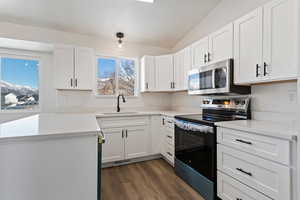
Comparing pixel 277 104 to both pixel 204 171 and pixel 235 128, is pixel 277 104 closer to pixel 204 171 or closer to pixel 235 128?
pixel 235 128

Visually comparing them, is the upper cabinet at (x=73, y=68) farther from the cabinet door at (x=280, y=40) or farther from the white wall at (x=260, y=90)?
the cabinet door at (x=280, y=40)

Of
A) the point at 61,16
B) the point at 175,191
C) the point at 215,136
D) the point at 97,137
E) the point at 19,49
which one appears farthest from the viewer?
the point at 19,49

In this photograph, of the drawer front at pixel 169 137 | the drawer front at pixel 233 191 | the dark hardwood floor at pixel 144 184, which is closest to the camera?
the drawer front at pixel 233 191

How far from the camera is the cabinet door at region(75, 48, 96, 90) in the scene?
2963mm

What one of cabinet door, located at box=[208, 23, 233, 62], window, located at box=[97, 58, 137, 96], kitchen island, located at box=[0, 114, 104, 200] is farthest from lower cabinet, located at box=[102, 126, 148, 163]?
cabinet door, located at box=[208, 23, 233, 62]

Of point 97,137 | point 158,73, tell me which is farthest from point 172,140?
point 97,137

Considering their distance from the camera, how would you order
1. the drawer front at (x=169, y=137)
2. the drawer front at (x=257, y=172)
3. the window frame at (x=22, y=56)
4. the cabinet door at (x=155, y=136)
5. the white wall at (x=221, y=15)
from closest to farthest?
the drawer front at (x=257, y=172)
the white wall at (x=221, y=15)
the drawer front at (x=169, y=137)
the window frame at (x=22, y=56)
the cabinet door at (x=155, y=136)

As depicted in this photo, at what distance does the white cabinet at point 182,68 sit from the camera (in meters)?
2.91

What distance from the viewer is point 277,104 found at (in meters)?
1.81

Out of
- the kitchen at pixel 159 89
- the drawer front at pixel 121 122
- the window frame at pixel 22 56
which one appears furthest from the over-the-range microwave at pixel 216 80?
the window frame at pixel 22 56

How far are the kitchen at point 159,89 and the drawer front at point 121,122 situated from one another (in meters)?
0.02

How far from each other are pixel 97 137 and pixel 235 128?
1.29 m

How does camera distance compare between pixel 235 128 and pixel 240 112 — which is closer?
pixel 235 128

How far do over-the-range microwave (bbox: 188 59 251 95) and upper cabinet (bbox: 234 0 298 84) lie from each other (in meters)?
0.10
